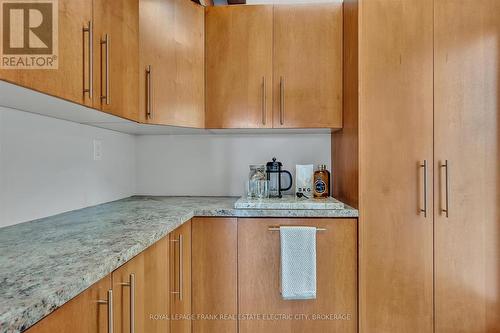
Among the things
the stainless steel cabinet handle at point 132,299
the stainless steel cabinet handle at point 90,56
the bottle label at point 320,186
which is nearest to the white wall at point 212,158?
the bottle label at point 320,186

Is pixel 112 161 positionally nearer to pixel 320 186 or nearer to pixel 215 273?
pixel 215 273

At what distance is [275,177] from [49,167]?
1323 millimetres

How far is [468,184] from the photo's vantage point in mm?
1568

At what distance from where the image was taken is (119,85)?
1.29 m

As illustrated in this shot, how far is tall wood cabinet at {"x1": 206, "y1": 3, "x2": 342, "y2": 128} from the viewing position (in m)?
1.82

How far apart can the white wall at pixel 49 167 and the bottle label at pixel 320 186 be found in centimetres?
135

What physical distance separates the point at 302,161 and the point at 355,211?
2.23 ft

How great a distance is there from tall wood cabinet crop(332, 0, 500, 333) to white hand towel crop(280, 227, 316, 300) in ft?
0.92

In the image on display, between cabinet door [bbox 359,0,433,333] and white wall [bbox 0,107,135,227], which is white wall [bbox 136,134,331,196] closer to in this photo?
white wall [bbox 0,107,135,227]

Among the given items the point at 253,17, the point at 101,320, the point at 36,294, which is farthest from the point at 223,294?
the point at 253,17

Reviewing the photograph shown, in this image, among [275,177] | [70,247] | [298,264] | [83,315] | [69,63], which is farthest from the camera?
[275,177]

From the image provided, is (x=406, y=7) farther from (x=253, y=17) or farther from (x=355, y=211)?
(x=355, y=211)

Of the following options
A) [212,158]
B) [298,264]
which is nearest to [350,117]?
[298,264]

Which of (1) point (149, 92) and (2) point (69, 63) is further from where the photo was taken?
(1) point (149, 92)
